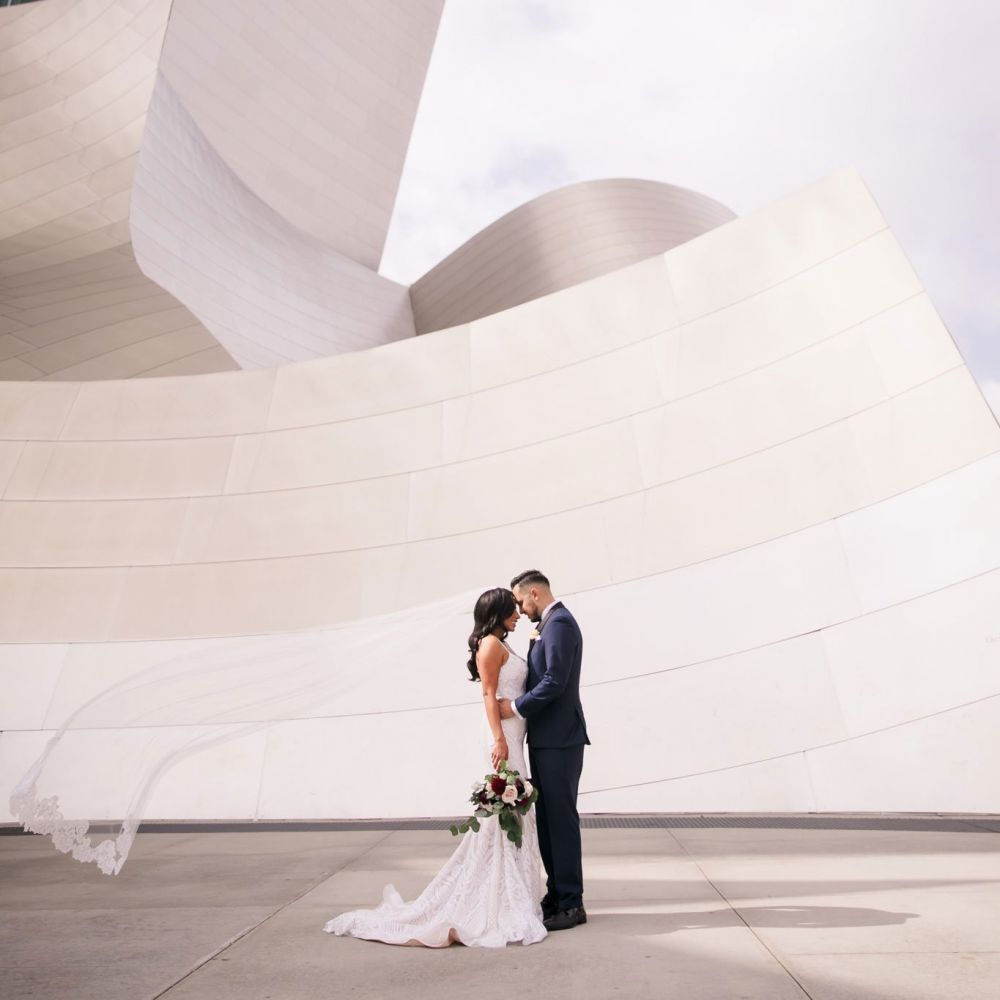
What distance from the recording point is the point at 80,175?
59.6 feet

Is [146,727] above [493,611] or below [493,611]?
below

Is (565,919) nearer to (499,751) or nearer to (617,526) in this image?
(499,751)

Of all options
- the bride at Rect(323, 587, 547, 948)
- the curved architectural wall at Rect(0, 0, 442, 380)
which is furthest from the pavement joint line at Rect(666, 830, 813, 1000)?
the curved architectural wall at Rect(0, 0, 442, 380)

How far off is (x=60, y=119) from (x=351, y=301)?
1099 cm

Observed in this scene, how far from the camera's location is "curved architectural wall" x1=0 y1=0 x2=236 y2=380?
1808 centimetres

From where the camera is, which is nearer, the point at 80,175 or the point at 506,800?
the point at 506,800

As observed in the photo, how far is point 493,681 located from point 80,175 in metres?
19.3

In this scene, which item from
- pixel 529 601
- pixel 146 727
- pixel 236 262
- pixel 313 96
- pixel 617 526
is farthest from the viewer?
pixel 313 96

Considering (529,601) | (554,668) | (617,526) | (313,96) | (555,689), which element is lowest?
(555,689)

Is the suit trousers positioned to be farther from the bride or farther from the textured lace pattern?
the textured lace pattern

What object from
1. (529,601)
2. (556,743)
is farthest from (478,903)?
(529,601)

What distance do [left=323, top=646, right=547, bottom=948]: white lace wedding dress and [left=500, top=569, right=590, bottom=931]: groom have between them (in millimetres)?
86

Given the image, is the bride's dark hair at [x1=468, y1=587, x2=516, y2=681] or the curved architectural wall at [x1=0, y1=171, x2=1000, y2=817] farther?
the curved architectural wall at [x1=0, y1=171, x2=1000, y2=817]

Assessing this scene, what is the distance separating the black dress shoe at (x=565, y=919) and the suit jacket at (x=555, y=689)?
2.45 feet
